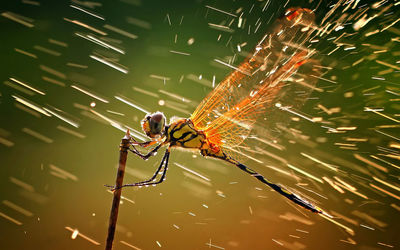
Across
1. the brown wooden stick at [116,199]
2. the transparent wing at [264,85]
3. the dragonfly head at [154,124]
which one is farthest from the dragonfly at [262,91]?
the brown wooden stick at [116,199]

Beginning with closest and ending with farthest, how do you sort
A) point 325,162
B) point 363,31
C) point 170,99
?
point 363,31 < point 170,99 < point 325,162

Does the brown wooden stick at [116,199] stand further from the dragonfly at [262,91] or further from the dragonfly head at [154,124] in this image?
the dragonfly at [262,91]

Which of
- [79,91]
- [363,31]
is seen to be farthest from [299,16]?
[79,91]

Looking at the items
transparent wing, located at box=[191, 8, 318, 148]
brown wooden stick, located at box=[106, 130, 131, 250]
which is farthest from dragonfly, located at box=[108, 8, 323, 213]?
brown wooden stick, located at box=[106, 130, 131, 250]

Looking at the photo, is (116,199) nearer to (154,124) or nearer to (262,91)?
(154,124)

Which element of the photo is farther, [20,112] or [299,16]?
[20,112]

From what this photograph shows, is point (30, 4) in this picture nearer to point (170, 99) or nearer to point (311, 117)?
point (170, 99)

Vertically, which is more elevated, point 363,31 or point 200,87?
point 363,31
